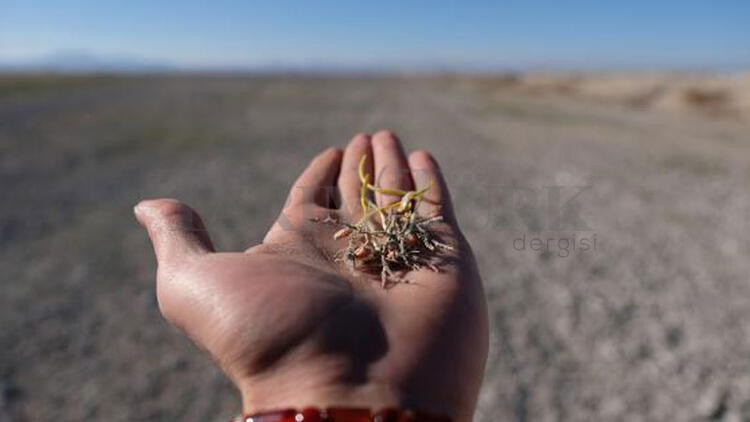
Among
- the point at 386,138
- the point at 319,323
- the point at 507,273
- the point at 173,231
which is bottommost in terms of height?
the point at 507,273

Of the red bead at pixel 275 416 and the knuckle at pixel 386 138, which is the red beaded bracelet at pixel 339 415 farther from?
the knuckle at pixel 386 138

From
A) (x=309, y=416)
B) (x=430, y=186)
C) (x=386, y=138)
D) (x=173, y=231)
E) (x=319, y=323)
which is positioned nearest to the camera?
(x=309, y=416)

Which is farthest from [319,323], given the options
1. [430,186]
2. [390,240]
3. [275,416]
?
[430,186]

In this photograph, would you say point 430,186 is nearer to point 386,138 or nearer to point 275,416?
point 386,138

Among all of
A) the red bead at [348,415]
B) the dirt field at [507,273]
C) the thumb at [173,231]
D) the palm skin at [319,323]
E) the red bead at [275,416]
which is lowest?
the dirt field at [507,273]

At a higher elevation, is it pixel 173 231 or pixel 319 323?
pixel 173 231

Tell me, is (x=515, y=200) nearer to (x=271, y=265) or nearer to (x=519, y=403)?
(x=519, y=403)

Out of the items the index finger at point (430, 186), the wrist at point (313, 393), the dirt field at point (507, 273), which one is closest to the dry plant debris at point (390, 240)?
the index finger at point (430, 186)

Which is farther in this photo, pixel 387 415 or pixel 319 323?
pixel 319 323
